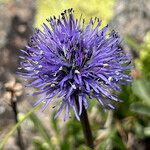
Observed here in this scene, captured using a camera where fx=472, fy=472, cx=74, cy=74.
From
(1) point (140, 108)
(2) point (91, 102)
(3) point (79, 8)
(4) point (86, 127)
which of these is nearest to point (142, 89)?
(1) point (140, 108)

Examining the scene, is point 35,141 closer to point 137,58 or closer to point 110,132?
point 110,132

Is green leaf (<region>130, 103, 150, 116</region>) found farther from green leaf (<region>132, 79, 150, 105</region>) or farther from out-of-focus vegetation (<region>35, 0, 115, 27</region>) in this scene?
out-of-focus vegetation (<region>35, 0, 115, 27</region>)

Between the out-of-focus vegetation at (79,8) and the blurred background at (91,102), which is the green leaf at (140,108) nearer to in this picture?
the blurred background at (91,102)

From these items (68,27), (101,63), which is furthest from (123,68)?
(68,27)

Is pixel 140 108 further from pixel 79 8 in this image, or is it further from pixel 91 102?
pixel 79 8

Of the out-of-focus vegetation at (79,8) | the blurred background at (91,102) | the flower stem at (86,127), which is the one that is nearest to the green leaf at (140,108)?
the blurred background at (91,102)

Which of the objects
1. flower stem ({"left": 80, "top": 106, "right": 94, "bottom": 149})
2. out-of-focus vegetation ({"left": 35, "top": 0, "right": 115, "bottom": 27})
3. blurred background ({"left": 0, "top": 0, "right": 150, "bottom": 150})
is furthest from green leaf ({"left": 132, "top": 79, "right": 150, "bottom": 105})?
out-of-focus vegetation ({"left": 35, "top": 0, "right": 115, "bottom": 27})

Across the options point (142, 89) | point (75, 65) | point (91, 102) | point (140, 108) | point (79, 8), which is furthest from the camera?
point (79, 8)
